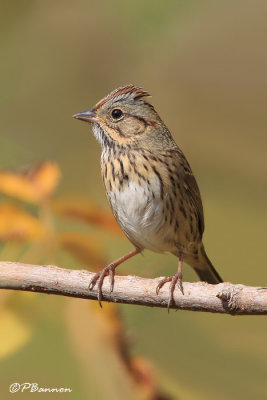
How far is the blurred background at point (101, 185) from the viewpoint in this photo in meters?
2.07

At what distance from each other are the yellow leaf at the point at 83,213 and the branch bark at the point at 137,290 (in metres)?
0.28

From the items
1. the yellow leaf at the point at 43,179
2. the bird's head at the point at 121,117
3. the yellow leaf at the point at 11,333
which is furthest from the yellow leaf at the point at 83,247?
the bird's head at the point at 121,117

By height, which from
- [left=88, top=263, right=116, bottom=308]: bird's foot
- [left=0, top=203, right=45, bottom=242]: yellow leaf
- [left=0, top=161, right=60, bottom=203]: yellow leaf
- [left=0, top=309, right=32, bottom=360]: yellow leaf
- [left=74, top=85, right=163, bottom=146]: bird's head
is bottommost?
[left=0, top=309, right=32, bottom=360]: yellow leaf

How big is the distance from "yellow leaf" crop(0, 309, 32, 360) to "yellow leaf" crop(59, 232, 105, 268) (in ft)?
0.89

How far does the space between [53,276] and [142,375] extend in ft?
1.38

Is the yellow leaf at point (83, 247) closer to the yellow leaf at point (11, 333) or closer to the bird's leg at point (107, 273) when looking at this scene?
the bird's leg at point (107, 273)

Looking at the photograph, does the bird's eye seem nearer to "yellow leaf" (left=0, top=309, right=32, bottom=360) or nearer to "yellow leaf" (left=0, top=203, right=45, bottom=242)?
"yellow leaf" (left=0, top=203, right=45, bottom=242)

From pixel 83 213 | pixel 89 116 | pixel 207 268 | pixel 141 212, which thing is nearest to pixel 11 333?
pixel 83 213

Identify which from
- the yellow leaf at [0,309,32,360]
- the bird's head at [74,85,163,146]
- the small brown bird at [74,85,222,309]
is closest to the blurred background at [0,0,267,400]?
the yellow leaf at [0,309,32,360]

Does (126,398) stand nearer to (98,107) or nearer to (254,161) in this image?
(98,107)

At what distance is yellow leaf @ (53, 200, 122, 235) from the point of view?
220cm

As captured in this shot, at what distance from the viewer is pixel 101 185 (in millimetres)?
2982

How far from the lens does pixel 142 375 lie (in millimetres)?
2018

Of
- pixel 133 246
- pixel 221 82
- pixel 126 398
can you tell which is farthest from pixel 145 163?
pixel 221 82
